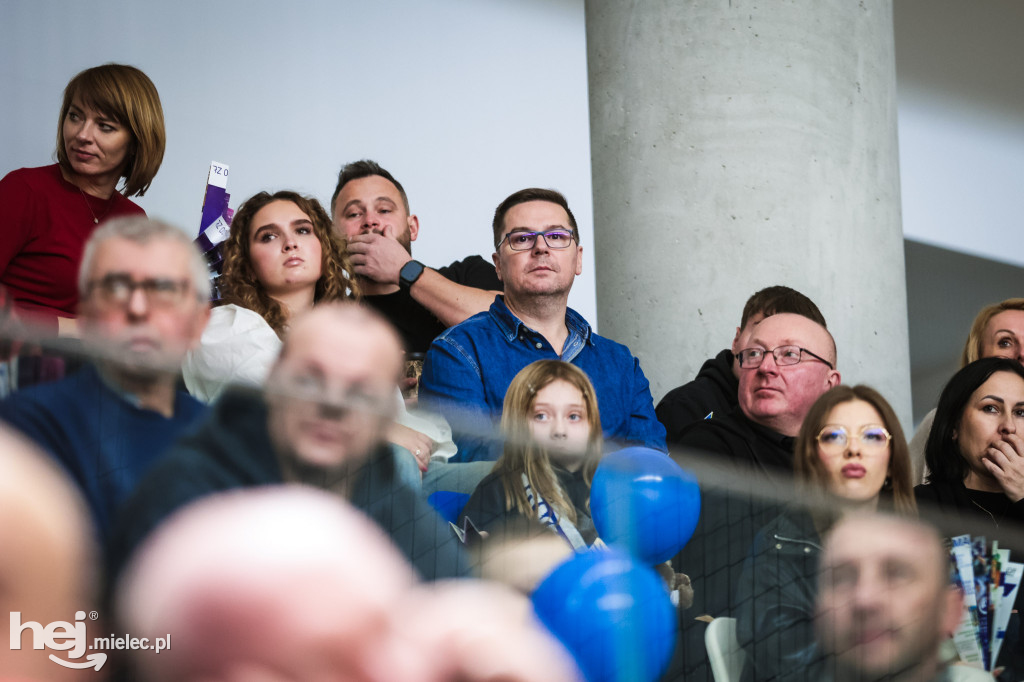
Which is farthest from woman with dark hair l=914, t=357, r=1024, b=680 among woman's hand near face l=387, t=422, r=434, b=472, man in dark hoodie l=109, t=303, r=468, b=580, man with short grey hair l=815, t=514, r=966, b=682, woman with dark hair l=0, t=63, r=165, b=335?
woman with dark hair l=0, t=63, r=165, b=335

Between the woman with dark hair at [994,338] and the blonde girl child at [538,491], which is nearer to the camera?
the blonde girl child at [538,491]

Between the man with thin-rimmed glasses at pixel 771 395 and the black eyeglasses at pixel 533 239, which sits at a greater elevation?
the black eyeglasses at pixel 533 239

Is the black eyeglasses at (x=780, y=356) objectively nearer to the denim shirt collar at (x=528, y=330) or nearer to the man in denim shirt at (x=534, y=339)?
the man in denim shirt at (x=534, y=339)

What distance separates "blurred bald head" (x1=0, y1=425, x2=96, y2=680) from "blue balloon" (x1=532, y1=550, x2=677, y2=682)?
577mm

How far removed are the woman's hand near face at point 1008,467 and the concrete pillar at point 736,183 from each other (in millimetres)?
995

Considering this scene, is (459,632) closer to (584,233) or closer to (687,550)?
(687,550)

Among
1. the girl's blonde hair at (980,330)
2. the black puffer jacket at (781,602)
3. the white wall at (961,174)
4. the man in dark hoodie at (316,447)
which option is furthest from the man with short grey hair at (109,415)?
the white wall at (961,174)

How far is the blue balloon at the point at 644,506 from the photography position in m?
1.67

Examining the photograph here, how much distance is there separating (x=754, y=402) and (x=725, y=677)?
1.15m

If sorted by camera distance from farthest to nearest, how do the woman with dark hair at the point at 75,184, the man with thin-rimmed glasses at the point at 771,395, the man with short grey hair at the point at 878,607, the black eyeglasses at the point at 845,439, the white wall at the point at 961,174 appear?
the white wall at the point at 961,174
the man with thin-rimmed glasses at the point at 771,395
the woman with dark hair at the point at 75,184
the black eyeglasses at the point at 845,439
the man with short grey hair at the point at 878,607

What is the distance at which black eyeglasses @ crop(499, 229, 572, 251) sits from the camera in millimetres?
2949

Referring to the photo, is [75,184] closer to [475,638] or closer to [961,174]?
[475,638]

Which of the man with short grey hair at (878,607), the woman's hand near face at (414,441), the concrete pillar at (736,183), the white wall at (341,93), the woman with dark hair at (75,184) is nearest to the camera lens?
the woman's hand near face at (414,441)
